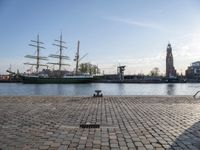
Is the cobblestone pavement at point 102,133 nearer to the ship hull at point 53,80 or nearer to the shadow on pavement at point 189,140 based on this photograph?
the shadow on pavement at point 189,140

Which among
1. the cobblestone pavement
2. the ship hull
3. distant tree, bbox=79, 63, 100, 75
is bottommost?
the cobblestone pavement

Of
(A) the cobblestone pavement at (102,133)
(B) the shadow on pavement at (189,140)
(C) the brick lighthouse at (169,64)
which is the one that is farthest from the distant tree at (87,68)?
(B) the shadow on pavement at (189,140)

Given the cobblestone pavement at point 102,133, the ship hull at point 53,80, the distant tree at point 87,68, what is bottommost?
the cobblestone pavement at point 102,133

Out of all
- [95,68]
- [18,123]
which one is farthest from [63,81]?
[18,123]

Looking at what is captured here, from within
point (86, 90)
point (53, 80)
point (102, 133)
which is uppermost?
point (53, 80)

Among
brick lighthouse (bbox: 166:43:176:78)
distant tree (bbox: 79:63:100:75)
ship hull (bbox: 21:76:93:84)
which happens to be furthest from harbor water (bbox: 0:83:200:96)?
brick lighthouse (bbox: 166:43:176:78)

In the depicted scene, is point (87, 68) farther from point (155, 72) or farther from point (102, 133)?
point (102, 133)

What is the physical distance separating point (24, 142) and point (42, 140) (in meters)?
0.42

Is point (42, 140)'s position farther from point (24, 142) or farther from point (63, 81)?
point (63, 81)

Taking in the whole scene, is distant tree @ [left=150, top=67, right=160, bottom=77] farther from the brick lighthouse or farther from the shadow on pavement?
the shadow on pavement

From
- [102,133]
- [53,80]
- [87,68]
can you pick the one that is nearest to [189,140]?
[102,133]

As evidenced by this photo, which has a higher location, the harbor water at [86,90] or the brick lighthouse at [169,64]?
the brick lighthouse at [169,64]

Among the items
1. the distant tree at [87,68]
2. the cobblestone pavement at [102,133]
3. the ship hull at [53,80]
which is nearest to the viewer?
the cobblestone pavement at [102,133]

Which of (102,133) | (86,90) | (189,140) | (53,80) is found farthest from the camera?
(53,80)
